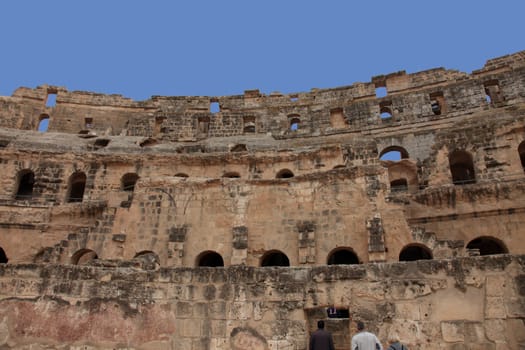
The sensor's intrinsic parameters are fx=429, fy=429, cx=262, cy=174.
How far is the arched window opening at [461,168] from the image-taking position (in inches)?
762

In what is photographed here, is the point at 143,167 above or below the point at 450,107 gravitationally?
below

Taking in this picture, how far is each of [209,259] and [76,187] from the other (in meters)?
10.8

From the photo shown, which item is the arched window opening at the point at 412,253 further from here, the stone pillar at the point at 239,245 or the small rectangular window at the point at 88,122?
the small rectangular window at the point at 88,122

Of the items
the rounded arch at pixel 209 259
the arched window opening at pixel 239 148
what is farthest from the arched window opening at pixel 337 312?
the arched window opening at pixel 239 148

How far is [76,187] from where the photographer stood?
22938 mm

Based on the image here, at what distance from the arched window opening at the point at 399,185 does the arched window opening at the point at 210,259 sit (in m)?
8.49

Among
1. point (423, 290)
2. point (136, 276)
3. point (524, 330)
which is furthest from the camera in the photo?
point (136, 276)

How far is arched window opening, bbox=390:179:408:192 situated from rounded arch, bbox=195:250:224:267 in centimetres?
849

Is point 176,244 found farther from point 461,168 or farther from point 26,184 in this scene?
point 461,168

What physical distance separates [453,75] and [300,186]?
18240 millimetres

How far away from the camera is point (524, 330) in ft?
19.2

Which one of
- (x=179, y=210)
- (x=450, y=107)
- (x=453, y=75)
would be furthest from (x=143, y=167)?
(x=453, y=75)

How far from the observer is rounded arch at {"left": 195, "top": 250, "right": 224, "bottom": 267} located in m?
15.2

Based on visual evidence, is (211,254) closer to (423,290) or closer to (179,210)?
(179,210)
